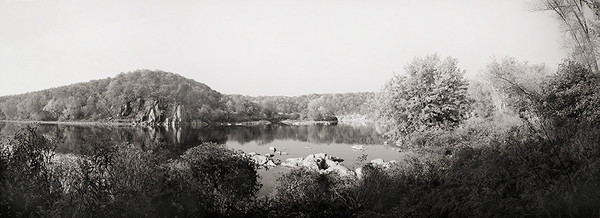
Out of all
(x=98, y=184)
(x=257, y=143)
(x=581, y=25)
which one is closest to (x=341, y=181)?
(x=98, y=184)

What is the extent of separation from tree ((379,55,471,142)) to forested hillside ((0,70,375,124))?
111m

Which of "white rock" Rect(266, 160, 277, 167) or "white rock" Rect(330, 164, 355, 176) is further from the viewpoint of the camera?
"white rock" Rect(266, 160, 277, 167)

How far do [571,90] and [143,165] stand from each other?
1732 cm

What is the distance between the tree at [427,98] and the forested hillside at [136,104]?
110526 millimetres

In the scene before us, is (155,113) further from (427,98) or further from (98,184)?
(98,184)

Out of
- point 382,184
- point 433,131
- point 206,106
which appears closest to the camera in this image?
point 382,184

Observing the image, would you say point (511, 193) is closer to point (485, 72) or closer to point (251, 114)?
point (485, 72)

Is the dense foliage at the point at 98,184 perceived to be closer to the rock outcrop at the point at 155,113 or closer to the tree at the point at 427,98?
the tree at the point at 427,98

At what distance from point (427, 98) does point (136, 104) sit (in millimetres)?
129834

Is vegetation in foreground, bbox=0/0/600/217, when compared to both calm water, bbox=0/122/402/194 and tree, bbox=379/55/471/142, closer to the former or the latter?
calm water, bbox=0/122/402/194

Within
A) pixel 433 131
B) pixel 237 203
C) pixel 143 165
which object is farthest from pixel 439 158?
pixel 143 165

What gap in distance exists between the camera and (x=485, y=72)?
51344 millimetres

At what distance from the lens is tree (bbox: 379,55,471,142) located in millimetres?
20453

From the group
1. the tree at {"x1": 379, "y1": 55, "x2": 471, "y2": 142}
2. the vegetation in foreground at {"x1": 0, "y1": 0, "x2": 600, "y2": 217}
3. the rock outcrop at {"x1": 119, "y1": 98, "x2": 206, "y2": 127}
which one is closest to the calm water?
the vegetation in foreground at {"x1": 0, "y1": 0, "x2": 600, "y2": 217}
